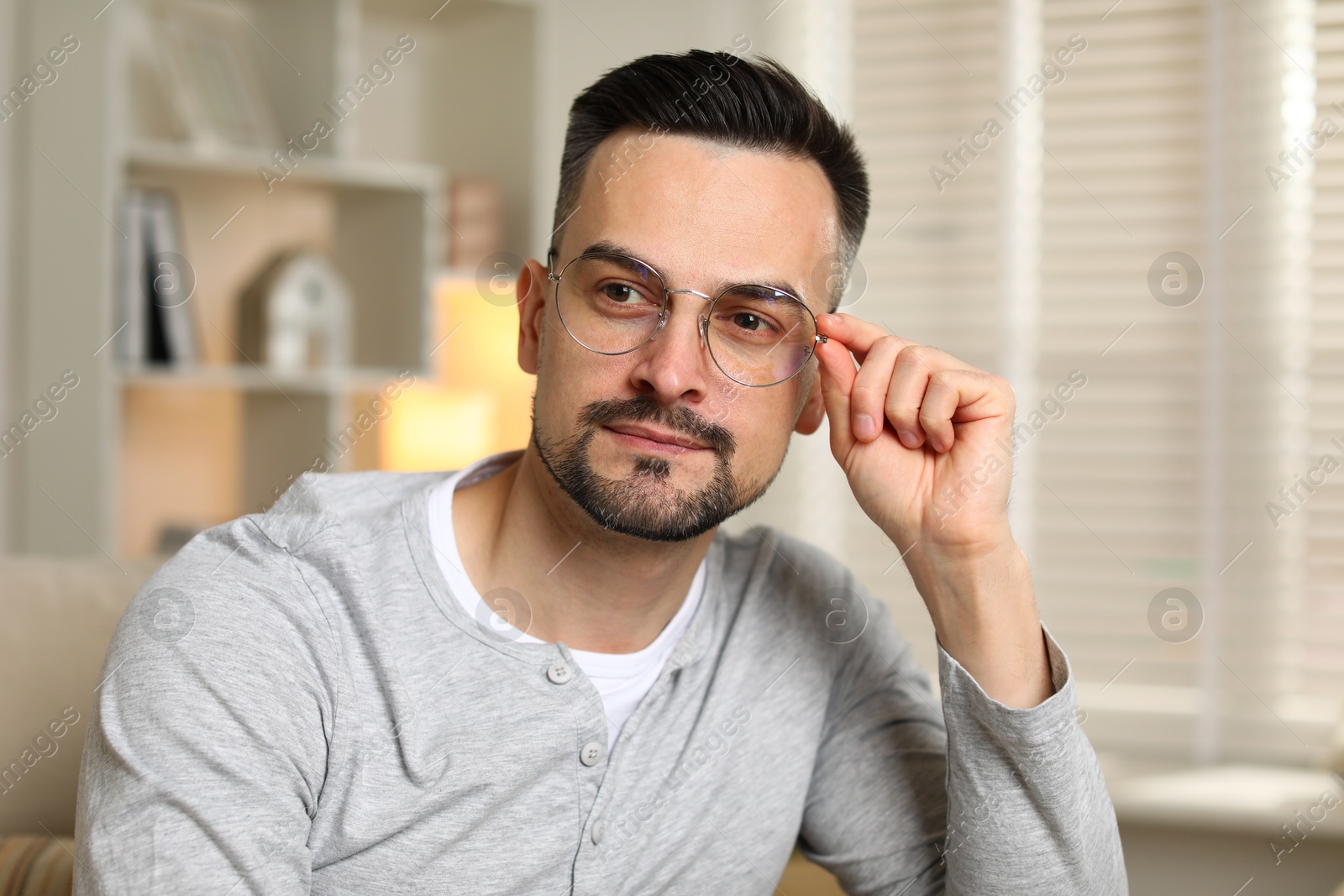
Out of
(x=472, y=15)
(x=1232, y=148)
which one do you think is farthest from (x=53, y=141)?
(x=1232, y=148)

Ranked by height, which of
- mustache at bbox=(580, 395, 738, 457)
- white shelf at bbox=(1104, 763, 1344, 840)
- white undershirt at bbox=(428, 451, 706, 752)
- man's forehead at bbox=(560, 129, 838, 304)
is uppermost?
man's forehead at bbox=(560, 129, 838, 304)

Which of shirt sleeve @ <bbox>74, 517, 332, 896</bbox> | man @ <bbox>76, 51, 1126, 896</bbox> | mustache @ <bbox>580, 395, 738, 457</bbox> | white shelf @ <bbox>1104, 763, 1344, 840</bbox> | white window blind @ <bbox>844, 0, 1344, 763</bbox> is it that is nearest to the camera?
shirt sleeve @ <bbox>74, 517, 332, 896</bbox>

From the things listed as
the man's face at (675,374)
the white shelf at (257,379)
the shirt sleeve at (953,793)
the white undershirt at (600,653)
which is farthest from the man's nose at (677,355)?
the white shelf at (257,379)

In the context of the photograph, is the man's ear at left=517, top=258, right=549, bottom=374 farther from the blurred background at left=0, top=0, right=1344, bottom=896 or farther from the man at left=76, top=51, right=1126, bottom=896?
the blurred background at left=0, top=0, right=1344, bottom=896

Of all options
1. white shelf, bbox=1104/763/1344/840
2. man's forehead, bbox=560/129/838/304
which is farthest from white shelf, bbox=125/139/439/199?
white shelf, bbox=1104/763/1344/840

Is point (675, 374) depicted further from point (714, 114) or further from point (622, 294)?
point (714, 114)

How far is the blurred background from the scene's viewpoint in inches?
105

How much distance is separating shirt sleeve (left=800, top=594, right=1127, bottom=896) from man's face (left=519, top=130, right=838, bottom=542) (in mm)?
336

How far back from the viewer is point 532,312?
A: 1494mm

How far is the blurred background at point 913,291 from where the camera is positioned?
2660 mm

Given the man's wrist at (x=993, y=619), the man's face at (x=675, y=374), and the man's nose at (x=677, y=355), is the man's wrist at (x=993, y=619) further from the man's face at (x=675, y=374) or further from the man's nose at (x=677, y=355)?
the man's nose at (x=677, y=355)

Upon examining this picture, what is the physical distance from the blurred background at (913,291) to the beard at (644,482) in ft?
4.99

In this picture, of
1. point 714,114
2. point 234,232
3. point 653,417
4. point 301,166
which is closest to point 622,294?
point 653,417

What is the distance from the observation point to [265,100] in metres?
3.05
